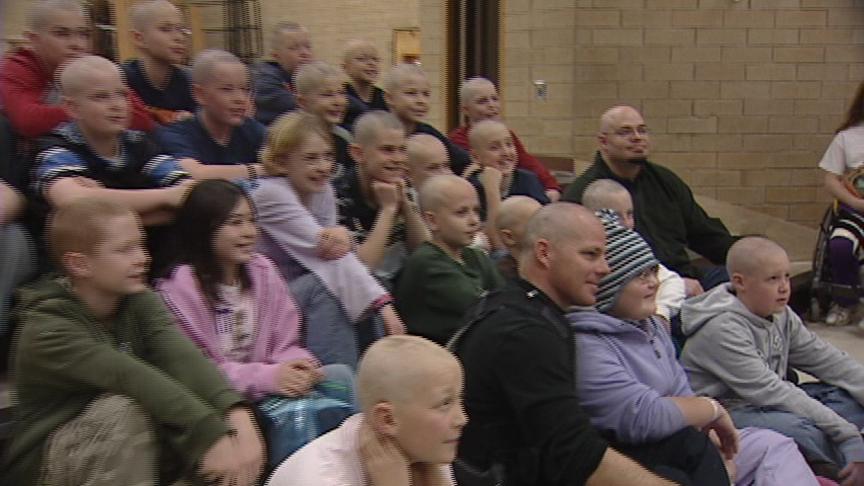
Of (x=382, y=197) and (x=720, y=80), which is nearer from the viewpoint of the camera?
(x=382, y=197)

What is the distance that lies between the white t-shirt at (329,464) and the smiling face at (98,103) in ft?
4.57

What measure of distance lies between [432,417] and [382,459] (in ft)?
0.41

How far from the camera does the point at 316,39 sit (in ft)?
36.8

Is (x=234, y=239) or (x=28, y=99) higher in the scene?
(x=28, y=99)

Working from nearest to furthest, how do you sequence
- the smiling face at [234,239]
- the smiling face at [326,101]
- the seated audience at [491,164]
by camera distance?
the smiling face at [234,239] < the smiling face at [326,101] < the seated audience at [491,164]

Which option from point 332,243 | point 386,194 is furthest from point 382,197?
point 332,243

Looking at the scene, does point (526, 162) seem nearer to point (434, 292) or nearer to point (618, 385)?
point (434, 292)

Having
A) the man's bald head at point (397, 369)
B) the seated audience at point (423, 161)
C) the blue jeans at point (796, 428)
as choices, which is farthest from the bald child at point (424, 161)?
the man's bald head at point (397, 369)

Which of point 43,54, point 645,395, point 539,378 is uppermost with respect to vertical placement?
point 43,54

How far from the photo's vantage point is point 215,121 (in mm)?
3385

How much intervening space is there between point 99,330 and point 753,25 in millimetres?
5915

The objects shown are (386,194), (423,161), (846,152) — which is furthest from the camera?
(846,152)

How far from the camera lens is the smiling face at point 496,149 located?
4406 mm

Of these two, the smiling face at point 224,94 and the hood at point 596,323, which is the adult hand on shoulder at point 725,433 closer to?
the hood at point 596,323
